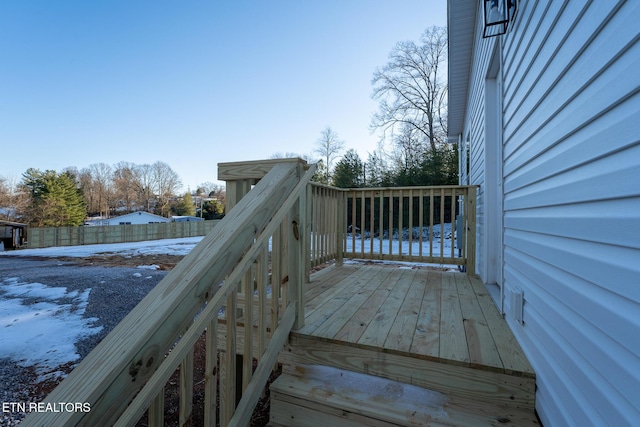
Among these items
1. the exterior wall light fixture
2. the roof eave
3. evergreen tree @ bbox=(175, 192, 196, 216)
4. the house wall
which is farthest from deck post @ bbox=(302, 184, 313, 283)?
evergreen tree @ bbox=(175, 192, 196, 216)

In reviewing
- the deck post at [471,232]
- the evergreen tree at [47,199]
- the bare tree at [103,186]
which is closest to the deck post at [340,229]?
the deck post at [471,232]

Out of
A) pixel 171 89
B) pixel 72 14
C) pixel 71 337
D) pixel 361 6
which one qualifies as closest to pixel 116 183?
pixel 171 89

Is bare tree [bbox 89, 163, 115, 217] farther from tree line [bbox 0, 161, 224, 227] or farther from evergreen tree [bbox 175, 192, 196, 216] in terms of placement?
evergreen tree [bbox 175, 192, 196, 216]

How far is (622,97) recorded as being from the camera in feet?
2.36

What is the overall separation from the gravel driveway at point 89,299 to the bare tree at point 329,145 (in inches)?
499

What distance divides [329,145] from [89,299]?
1525 centimetres

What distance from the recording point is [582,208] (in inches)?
36.7

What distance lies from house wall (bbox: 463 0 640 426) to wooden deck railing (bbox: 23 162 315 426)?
3.69 ft

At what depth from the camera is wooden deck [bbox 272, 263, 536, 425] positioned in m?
1.33

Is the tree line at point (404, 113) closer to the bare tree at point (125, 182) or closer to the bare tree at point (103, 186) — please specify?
the bare tree at point (125, 182)

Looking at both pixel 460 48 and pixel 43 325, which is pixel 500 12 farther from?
pixel 43 325

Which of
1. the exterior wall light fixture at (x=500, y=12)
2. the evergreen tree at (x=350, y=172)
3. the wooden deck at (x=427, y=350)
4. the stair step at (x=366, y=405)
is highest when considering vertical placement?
the evergreen tree at (x=350, y=172)

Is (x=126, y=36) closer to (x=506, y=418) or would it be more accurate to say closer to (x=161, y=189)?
(x=506, y=418)

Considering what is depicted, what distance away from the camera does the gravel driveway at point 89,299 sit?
2.48 meters
